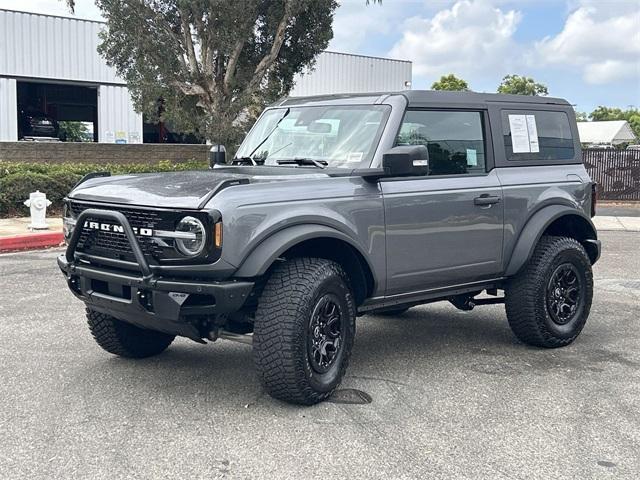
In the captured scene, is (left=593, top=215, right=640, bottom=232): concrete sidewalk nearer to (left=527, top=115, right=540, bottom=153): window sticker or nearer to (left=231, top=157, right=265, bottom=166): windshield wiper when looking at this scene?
(left=527, top=115, right=540, bottom=153): window sticker

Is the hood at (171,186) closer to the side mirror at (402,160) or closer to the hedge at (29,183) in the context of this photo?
the side mirror at (402,160)

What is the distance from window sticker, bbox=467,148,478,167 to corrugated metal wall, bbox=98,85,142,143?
78.6 feet

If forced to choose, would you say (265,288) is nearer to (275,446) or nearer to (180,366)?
(275,446)

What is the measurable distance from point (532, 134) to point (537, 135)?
2.4 inches

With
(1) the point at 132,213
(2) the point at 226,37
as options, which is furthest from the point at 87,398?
(2) the point at 226,37

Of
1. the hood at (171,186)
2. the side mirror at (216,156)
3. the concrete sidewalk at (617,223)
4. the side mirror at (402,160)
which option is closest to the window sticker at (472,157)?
the side mirror at (402,160)

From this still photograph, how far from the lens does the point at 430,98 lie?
545cm

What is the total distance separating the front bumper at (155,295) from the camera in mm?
4121

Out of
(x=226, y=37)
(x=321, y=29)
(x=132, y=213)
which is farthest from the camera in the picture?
(x=321, y=29)

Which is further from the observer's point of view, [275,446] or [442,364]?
[442,364]

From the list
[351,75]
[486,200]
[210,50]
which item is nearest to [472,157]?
[486,200]

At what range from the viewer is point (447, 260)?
5324mm

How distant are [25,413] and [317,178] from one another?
2.23m

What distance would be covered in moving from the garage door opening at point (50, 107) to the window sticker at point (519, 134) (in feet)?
77.6
